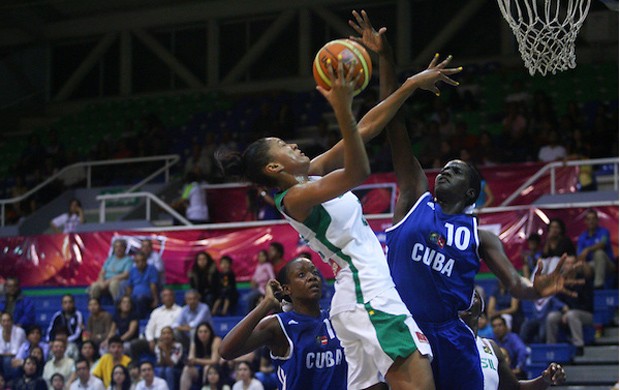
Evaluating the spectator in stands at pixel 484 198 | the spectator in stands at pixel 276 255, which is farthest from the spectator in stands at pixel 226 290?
the spectator in stands at pixel 484 198

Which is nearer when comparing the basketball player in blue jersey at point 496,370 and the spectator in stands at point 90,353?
the basketball player in blue jersey at point 496,370

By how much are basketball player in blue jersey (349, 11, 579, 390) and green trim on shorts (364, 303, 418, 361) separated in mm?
380

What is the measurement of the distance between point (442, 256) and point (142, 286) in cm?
913

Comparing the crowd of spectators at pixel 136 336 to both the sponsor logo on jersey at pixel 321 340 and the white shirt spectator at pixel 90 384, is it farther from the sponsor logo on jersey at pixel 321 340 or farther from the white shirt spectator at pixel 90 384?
the sponsor logo on jersey at pixel 321 340

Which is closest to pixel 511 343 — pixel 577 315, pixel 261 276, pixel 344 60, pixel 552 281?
pixel 577 315

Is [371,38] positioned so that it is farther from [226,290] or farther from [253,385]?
[226,290]

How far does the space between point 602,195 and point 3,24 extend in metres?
14.6

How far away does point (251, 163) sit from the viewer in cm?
507

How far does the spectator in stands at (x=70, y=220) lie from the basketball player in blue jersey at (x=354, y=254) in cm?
1182

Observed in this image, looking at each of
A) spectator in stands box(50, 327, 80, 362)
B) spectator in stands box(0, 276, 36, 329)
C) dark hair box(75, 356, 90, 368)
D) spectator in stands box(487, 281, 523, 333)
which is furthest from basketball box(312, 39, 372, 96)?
spectator in stands box(0, 276, 36, 329)

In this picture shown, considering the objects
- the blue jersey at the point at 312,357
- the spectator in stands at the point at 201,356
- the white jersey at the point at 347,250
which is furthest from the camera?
the spectator in stands at the point at 201,356

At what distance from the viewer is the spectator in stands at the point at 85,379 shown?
1258 centimetres

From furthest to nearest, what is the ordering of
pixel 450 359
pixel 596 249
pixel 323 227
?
pixel 596 249 < pixel 450 359 < pixel 323 227

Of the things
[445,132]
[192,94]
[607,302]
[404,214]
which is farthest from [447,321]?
[192,94]
